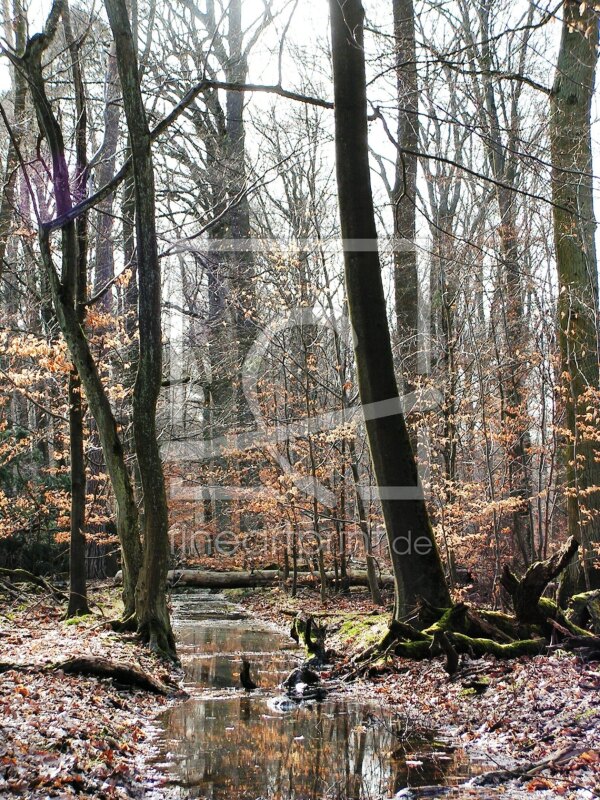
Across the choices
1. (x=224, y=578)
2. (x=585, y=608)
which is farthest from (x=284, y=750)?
(x=224, y=578)

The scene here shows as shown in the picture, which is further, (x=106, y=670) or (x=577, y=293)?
(x=577, y=293)

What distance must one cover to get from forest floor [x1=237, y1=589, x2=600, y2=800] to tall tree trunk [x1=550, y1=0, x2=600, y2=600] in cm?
449

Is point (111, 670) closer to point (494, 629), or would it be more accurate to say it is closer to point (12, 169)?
point (494, 629)

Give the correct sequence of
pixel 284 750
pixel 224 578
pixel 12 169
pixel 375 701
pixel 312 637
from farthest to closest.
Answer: pixel 224 578 → pixel 12 169 → pixel 312 637 → pixel 375 701 → pixel 284 750

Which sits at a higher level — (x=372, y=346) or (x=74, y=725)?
(x=372, y=346)

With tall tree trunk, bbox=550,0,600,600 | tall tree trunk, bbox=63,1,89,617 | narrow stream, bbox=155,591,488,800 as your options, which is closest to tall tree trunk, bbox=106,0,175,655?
narrow stream, bbox=155,591,488,800

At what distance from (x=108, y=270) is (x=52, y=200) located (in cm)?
708

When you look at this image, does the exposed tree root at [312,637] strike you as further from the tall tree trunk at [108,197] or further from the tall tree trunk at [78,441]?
the tall tree trunk at [108,197]

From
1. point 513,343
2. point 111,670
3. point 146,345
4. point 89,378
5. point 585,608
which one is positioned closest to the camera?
point 111,670

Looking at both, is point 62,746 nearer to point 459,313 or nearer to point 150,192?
point 150,192

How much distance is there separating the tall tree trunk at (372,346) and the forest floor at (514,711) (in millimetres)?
1107

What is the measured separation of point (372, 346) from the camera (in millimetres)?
8898

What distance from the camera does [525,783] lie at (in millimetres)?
4418

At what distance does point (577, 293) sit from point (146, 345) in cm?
641
